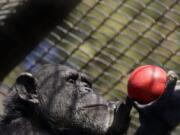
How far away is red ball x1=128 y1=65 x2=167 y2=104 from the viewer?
153 inches

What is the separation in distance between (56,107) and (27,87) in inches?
7.0

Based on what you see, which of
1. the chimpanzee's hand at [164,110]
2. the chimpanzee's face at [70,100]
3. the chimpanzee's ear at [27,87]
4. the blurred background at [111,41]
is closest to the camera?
the chimpanzee's hand at [164,110]

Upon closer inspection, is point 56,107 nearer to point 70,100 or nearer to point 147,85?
point 70,100

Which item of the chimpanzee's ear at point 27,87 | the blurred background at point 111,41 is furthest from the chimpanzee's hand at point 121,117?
the blurred background at point 111,41

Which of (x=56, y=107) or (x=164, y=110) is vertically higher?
(x=164, y=110)

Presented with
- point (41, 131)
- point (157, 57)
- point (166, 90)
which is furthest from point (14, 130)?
point (157, 57)

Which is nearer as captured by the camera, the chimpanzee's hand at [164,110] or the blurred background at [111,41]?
the chimpanzee's hand at [164,110]

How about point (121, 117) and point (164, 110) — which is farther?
point (121, 117)

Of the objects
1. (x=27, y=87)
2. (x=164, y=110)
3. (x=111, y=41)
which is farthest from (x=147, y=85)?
(x=111, y=41)

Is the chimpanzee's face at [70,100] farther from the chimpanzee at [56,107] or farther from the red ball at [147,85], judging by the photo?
the red ball at [147,85]

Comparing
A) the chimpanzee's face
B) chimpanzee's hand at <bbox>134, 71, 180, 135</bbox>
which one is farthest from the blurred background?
chimpanzee's hand at <bbox>134, 71, 180, 135</bbox>

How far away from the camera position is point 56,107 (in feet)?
14.2

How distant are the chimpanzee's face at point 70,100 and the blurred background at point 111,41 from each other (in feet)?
3.59

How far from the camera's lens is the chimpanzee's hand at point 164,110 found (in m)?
3.88
